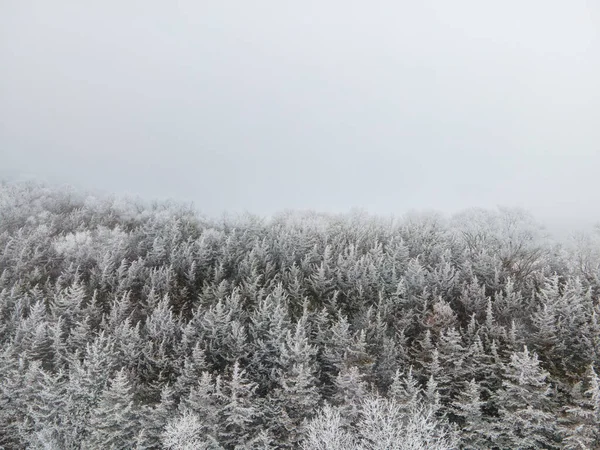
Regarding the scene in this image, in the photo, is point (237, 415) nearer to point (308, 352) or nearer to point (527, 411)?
point (308, 352)

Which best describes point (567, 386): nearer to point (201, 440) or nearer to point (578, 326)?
point (578, 326)

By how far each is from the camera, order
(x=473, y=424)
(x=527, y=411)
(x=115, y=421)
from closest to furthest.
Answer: (x=527, y=411)
(x=473, y=424)
(x=115, y=421)

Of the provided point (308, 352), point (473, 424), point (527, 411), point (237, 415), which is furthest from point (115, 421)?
point (527, 411)

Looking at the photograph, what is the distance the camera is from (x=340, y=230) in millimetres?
76250

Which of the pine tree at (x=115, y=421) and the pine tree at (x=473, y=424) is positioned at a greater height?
the pine tree at (x=473, y=424)

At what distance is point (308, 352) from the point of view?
1315 inches

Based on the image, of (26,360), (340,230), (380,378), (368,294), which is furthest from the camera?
(340,230)

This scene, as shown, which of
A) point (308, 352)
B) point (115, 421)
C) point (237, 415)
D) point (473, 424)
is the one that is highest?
point (308, 352)

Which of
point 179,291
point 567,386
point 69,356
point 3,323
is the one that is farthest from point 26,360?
point 567,386

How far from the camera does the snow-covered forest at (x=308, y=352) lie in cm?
2714

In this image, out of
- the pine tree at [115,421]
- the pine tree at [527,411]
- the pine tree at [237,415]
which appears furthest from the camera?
the pine tree at [237,415]

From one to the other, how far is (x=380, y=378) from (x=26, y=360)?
3663cm

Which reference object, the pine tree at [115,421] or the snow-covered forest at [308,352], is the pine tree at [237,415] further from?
the pine tree at [115,421]

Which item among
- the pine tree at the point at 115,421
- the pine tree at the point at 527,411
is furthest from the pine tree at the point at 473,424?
the pine tree at the point at 115,421
